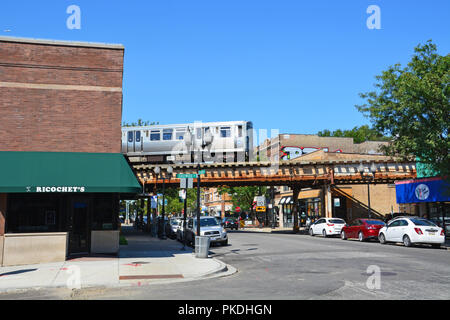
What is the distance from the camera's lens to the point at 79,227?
17.0 meters

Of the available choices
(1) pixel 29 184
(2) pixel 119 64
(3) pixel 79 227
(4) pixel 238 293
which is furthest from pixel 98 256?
(4) pixel 238 293

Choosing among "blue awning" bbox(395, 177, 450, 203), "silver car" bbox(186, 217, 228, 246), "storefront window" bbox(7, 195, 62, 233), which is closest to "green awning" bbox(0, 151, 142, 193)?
"storefront window" bbox(7, 195, 62, 233)

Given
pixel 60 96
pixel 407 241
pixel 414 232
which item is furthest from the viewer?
pixel 407 241

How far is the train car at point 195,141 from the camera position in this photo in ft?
121

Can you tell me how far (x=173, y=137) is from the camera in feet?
125

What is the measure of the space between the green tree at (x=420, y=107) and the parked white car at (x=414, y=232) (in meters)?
3.24

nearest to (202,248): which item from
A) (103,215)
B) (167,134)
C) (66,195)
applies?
(103,215)

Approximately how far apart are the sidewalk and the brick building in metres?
1.32

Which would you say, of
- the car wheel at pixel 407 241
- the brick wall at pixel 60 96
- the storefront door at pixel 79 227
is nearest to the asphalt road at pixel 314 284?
the storefront door at pixel 79 227

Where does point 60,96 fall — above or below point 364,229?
above

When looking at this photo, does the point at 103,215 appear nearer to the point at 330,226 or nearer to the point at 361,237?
the point at 361,237

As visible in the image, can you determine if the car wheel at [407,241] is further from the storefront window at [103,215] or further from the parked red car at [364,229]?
the storefront window at [103,215]

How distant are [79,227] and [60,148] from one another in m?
3.30
